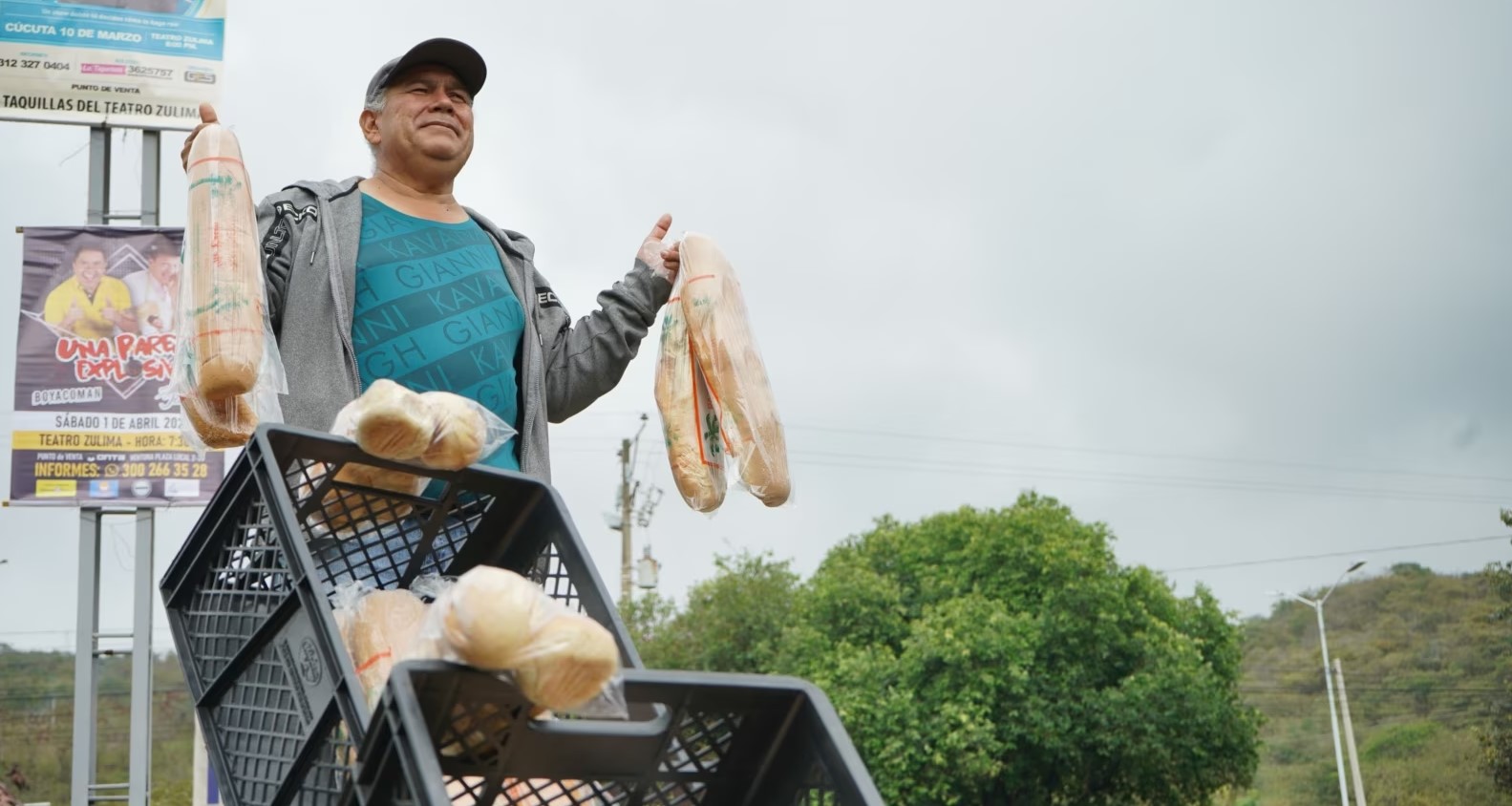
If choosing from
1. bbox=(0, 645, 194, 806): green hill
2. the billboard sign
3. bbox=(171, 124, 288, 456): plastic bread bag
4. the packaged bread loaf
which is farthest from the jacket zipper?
bbox=(0, 645, 194, 806): green hill

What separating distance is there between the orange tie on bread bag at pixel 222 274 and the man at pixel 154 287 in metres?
7.82

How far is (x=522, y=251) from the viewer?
3.30 meters

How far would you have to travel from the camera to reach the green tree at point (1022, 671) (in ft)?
103

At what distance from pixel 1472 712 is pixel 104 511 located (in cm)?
3375

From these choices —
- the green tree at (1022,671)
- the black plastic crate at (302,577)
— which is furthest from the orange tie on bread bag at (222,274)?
the green tree at (1022,671)

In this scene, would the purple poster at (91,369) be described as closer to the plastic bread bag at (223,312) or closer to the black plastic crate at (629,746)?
the plastic bread bag at (223,312)

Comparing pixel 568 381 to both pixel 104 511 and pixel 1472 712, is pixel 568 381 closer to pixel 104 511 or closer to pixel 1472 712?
pixel 104 511

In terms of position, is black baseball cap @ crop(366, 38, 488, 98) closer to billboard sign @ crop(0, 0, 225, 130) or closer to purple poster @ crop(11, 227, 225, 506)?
purple poster @ crop(11, 227, 225, 506)

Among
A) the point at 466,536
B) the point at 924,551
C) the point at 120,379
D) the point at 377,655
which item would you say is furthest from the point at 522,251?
the point at 924,551

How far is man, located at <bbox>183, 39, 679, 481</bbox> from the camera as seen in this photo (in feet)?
9.23

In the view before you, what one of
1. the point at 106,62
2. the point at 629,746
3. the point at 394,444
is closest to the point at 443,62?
the point at 394,444

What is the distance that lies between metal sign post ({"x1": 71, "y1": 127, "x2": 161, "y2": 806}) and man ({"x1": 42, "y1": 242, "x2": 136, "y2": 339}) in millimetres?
492

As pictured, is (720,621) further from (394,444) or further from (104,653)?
(394,444)

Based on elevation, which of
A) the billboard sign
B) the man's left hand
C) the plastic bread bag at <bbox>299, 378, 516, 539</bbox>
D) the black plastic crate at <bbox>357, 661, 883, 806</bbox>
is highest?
the billboard sign
